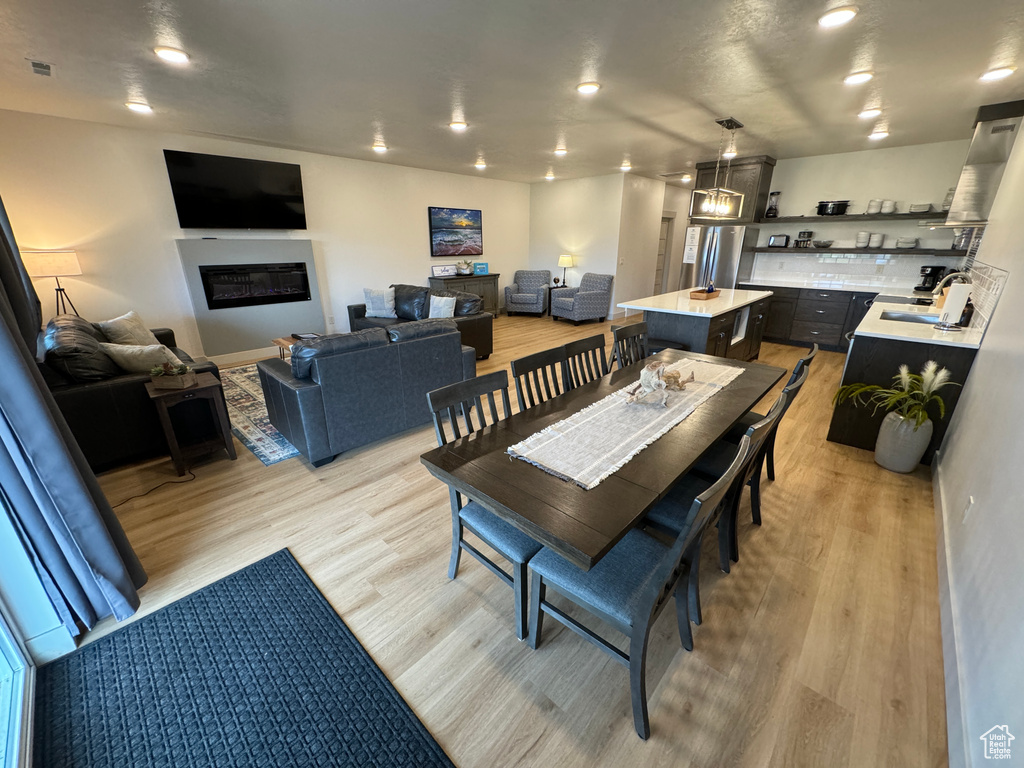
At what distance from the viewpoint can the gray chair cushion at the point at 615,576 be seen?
120cm

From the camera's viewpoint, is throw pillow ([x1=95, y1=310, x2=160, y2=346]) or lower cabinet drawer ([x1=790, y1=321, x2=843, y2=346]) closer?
throw pillow ([x1=95, y1=310, x2=160, y2=346])

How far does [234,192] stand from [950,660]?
22.3ft

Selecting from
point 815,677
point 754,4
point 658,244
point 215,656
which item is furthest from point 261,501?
point 658,244

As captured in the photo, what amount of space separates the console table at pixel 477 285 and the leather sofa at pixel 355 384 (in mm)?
4217

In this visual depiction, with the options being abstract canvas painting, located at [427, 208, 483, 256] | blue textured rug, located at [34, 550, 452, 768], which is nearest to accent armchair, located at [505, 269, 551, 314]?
abstract canvas painting, located at [427, 208, 483, 256]

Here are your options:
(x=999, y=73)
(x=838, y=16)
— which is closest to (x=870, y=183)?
(x=999, y=73)

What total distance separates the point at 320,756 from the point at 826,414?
4.14 meters

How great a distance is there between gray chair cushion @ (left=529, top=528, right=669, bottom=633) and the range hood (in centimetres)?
472

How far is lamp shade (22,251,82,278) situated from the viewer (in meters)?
3.60

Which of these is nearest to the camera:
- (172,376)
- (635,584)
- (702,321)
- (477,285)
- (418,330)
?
(635,584)

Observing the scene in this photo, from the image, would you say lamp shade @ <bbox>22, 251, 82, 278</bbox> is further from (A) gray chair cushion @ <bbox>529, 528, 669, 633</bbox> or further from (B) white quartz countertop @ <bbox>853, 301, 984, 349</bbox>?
(B) white quartz countertop @ <bbox>853, 301, 984, 349</bbox>

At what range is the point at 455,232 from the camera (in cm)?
743

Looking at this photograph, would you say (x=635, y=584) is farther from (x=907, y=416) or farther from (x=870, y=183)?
(x=870, y=183)

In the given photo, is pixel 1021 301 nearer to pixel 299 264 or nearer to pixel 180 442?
pixel 180 442
